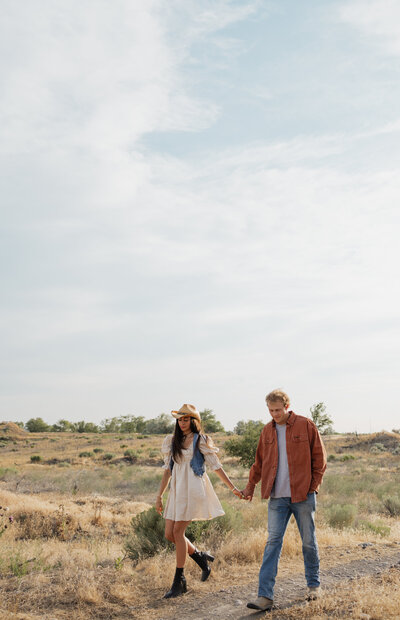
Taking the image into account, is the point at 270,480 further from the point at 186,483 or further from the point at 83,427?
the point at 83,427

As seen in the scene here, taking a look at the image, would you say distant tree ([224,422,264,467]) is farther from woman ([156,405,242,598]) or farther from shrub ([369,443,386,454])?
shrub ([369,443,386,454])

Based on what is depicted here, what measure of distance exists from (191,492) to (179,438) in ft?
1.90

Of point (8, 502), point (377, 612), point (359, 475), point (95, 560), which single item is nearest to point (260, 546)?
point (95, 560)

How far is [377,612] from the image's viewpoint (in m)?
4.79

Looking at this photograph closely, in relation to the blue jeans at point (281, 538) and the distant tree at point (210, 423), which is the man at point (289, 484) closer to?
the blue jeans at point (281, 538)

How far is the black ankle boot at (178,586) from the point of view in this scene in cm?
585

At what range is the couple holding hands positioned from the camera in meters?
5.36

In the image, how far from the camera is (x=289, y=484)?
5.45m

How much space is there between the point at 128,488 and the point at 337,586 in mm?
16091

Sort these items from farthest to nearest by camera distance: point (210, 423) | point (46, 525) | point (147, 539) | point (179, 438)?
1. point (210, 423)
2. point (46, 525)
3. point (147, 539)
4. point (179, 438)

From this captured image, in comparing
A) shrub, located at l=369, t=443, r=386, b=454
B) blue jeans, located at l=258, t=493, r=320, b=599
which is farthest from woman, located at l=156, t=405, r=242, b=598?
shrub, located at l=369, t=443, r=386, b=454

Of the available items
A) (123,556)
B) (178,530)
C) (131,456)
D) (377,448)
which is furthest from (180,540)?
(377,448)

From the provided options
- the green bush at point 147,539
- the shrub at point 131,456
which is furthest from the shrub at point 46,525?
the shrub at point 131,456

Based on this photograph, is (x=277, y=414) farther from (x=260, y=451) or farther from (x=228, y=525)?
(x=228, y=525)
